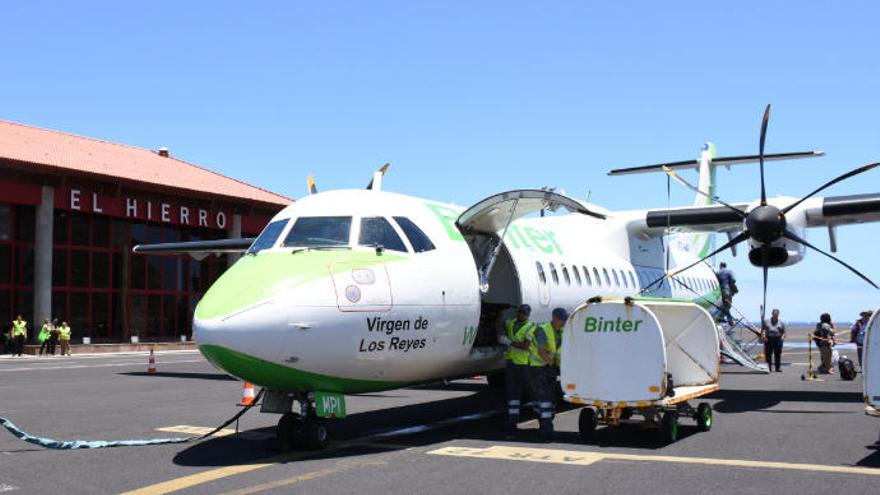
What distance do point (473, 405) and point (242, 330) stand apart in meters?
6.59

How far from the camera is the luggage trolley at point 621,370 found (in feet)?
33.3

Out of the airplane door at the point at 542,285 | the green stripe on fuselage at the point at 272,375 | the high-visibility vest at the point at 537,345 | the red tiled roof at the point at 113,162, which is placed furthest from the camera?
the red tiled roof at the point at 113,162

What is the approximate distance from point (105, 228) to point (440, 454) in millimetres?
37060

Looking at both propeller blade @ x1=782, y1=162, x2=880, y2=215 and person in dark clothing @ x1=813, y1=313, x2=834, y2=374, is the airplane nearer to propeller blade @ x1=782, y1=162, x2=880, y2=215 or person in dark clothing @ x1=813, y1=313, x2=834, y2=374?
propeller blade @ x1=782, y1=162, x2=880, y2=215

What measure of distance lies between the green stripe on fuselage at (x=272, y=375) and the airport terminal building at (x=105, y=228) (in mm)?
31118

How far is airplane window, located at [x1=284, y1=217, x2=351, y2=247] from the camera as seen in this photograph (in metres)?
9.85

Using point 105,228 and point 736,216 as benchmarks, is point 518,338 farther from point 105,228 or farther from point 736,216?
point 105,228

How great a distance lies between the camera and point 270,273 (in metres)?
9.08

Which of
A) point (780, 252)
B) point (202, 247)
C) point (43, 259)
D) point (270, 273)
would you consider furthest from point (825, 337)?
point (43, 259)

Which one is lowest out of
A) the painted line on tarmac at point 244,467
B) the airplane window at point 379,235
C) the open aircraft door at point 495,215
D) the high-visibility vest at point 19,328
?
the painted line on tarmac at point 244,467

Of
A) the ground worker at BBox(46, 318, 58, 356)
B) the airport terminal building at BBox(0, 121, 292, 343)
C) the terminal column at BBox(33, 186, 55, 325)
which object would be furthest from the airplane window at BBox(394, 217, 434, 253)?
the terminal column at BBox(33, 186, 55, 325)

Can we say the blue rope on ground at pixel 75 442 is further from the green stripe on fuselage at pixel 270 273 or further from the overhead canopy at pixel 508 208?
the overhead canopy at pixel 508 208

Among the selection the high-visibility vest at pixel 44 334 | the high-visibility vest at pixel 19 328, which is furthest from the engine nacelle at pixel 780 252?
the high-visibility vest at pixel 19 328

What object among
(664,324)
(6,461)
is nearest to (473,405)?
(664,324)
